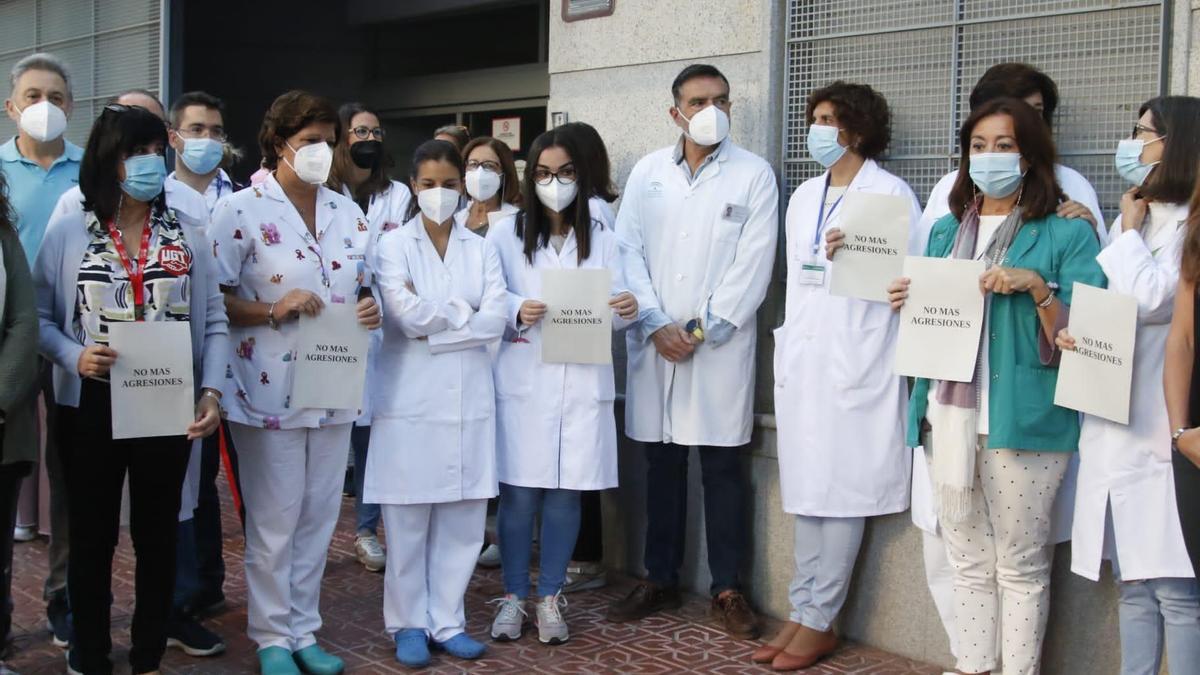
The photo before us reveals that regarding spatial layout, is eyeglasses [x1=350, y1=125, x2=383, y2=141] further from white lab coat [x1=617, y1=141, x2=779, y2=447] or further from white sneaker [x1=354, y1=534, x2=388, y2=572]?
white sneaker [x1=354, y1=534, x2=388, y2=572]

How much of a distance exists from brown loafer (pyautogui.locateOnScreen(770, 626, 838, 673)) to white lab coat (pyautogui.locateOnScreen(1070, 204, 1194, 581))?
1366 millimetres

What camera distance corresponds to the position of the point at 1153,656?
4.08 metres

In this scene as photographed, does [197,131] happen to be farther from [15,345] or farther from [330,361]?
[15,345]

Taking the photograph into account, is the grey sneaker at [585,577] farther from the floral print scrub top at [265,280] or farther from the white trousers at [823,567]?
the floral print scrub top at [265,280]

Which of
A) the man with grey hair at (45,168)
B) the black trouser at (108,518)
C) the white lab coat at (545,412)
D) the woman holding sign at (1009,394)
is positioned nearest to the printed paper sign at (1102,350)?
the woman holding sign at (1009,394)

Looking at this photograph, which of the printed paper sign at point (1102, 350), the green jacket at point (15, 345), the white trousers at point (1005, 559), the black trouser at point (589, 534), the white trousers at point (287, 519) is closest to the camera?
the printed paper sign at point (1102, 350)

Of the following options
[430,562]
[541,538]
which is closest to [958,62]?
[541,538]

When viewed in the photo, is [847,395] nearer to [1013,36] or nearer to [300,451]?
[1013,36]

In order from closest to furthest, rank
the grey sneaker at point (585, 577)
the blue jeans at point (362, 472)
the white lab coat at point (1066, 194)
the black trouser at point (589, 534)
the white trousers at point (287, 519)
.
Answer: the white lab coat at point (1066, 194), the white trousers at point (287, 519), the grey sneaker at point (585, 577), the black trouser at point (589, 534), the blue jeans at point (362, 472)

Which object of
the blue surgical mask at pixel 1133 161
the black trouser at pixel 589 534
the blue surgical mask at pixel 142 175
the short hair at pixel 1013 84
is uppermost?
the short hair at pixel 1013 84

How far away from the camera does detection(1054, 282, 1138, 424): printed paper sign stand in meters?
3.95

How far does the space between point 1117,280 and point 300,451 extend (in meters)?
2.92

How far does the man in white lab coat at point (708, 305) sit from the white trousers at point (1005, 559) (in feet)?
3.96

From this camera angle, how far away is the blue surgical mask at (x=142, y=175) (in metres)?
4.33
